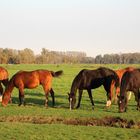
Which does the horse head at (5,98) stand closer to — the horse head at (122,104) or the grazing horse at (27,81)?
the grazing horse at (27,81)

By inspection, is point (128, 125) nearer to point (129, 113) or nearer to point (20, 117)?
point (129, 113)

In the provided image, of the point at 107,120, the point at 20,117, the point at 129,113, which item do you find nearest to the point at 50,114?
the point at 20,117

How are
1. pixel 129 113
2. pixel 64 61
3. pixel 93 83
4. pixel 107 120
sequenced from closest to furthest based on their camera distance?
pixel 107 120, pixel 129 113, pixel 93 83, pixel 64 61

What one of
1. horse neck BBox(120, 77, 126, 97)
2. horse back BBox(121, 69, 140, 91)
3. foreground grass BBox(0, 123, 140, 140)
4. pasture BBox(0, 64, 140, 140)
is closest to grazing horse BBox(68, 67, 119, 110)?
pasture BBox(0, 64, 140, 140)

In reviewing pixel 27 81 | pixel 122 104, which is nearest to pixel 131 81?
pixel 122 104

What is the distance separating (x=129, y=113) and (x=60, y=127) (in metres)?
4.74

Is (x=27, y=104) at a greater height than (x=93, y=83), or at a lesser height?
lesser

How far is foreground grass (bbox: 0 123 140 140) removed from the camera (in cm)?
1113

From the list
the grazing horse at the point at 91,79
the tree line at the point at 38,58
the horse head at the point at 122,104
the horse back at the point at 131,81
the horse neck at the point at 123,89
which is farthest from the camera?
the tree line at the point at 38,58

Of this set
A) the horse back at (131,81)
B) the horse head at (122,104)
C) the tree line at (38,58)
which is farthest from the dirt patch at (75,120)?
the tree line at (38,58)

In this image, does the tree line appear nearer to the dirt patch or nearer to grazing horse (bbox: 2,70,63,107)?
grazing horse (bbox: 2,70,63,107)

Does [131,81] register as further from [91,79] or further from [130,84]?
[91,79]

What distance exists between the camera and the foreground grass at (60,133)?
11133mm

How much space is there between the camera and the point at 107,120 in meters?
14.9
